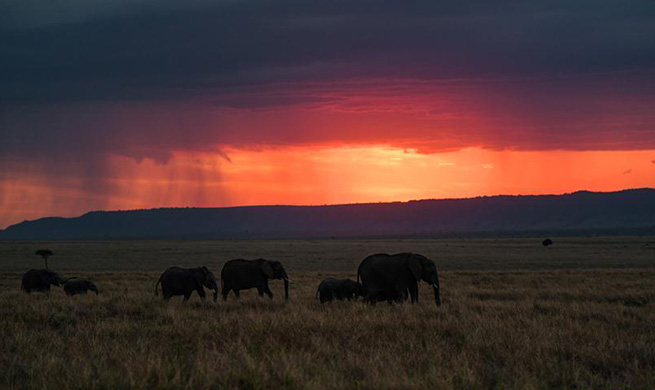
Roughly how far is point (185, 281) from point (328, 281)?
4346 mm

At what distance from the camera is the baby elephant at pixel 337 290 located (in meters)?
21.8

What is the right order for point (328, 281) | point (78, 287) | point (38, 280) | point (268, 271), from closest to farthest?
point (328, 281), point (268, 271), point (78, 287), point (38, 280)

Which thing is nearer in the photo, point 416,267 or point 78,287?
point 416,267

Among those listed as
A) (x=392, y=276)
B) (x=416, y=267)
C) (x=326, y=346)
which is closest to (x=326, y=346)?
(x=326, y=346)

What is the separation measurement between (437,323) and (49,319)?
26.8 ft

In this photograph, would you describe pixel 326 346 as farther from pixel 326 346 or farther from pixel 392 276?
pixel 392 276

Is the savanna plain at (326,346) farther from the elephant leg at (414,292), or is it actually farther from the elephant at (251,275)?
the elephant at (251,275)

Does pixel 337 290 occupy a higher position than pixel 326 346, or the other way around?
pixel 337 290

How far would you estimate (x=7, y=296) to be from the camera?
70.1 feet

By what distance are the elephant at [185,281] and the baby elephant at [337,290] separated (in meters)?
3.22

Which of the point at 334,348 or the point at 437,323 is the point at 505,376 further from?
the point at 437,323

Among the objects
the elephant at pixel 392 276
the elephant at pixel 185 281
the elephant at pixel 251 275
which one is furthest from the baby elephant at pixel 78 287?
the elephant at pixel 392 276

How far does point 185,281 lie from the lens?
70.3ft

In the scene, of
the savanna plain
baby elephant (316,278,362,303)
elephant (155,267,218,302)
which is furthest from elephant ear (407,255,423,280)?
elephant (155,267,218,302)
